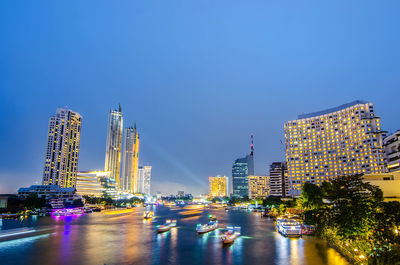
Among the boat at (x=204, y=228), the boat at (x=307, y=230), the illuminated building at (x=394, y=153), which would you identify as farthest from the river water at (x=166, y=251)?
the illuminated building at (x=394, y=153)

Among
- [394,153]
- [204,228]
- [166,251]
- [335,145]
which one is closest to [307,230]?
[204,228]

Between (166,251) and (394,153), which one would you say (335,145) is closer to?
(394,153)

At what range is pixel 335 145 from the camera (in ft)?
578

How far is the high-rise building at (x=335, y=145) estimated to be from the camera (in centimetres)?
15912

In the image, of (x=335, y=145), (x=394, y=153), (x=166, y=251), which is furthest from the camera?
(x=335, y=145)

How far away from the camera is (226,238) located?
5844 cm

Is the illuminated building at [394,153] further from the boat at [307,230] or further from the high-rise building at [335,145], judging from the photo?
the boat at [307,230]

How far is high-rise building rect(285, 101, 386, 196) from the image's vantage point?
6265 inches

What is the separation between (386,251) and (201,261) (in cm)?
2818

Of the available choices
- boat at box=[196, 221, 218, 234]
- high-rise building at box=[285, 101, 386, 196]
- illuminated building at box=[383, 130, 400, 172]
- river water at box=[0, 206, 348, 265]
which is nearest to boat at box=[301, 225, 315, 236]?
river water at box=[0, 206, 348, 265]

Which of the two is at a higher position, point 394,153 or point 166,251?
point 394,153

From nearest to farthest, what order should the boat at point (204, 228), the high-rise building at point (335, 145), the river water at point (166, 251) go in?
the river water at point (166, 251) < the boat at point (204, 228) < the high-rise building at point (335, 145)

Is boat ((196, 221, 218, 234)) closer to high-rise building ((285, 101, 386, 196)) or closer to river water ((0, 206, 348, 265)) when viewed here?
river water ((0, 206, 348, 265))

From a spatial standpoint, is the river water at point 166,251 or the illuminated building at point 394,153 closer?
the river water at point 166,251
